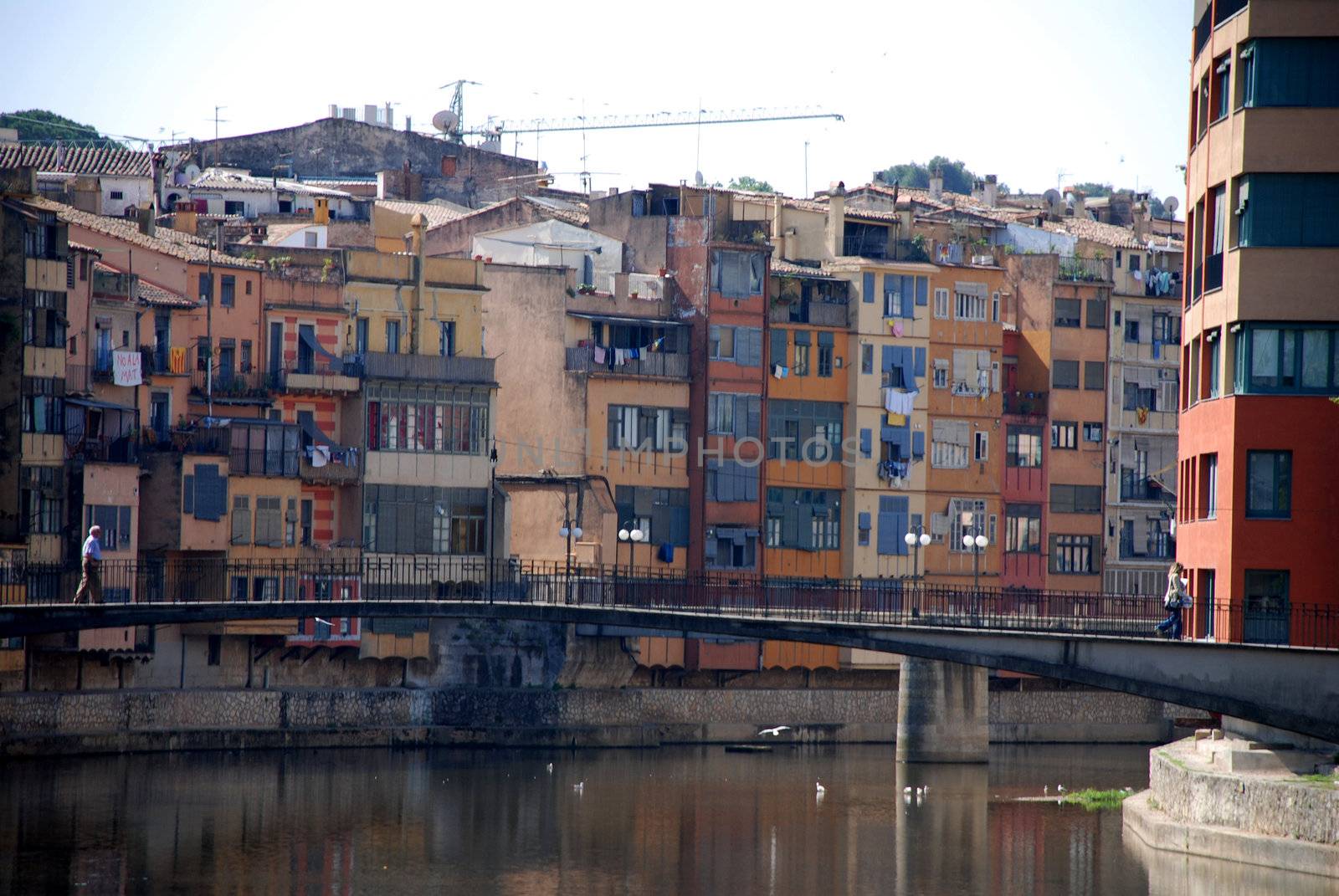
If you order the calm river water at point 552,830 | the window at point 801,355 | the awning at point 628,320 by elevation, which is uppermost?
the awning at point 628,320

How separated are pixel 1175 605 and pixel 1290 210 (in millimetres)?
8600

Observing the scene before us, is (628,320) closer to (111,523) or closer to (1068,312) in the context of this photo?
(1068,312)

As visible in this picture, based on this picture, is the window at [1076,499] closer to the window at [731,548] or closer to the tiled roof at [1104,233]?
the tiled roof at [1104,233]

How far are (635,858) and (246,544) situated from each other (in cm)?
2491

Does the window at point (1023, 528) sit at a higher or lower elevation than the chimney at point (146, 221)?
lower

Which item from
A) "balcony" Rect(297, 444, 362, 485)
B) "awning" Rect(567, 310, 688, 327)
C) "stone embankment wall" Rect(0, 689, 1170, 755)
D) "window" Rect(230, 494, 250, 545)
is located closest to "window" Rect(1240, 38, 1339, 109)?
"stone embankment wall" Rect(0, 689, 1170, 755)

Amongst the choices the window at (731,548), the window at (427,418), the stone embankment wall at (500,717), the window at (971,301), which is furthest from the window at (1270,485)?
the window at (971,301)

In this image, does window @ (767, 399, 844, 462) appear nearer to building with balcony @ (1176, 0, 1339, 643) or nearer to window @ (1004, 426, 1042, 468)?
window @ (1004, 426, 1042, 468)

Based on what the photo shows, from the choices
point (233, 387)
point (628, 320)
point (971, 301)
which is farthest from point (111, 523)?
point (971, 301)

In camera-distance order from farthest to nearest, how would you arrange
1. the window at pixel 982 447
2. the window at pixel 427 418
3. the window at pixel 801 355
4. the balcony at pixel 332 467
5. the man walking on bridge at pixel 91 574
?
the window at pixel 982 447, the window at pixel 801 355, the window at pixel 427 418, the balcony at pixel 332 467, the man walking on bridge at pixel 91 574

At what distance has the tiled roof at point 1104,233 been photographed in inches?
4041

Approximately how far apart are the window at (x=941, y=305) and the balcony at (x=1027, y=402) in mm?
5396

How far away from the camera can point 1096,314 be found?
9819cm

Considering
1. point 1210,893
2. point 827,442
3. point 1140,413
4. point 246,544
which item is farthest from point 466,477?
point 1210,893
